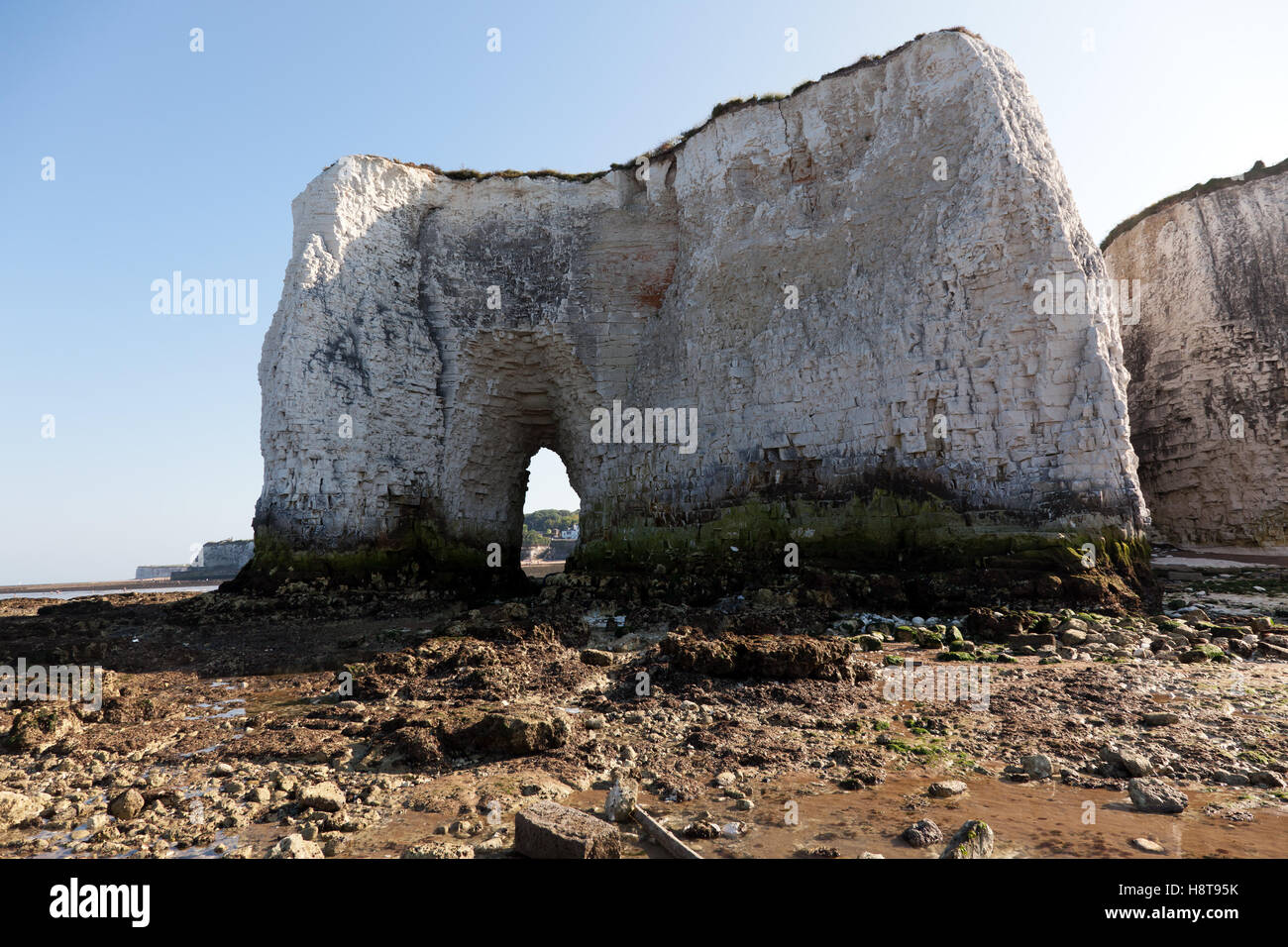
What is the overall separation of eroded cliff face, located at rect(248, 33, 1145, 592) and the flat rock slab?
389 inches

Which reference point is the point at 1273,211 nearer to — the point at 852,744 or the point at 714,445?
the point at 714,445

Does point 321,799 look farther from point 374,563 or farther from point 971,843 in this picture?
point 374,563

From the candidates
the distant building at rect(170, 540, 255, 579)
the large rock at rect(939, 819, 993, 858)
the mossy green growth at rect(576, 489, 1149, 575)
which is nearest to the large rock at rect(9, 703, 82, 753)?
the large rock at rect(939, 819, 993, 858)

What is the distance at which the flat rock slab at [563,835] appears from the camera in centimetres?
327

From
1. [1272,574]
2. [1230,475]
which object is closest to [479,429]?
[1272,574]

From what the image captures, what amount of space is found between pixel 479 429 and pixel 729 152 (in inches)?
397

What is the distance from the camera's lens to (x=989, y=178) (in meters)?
12.2

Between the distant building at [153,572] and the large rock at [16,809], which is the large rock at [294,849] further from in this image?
the distant building at [153,572]

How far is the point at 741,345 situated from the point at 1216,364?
13497 mm

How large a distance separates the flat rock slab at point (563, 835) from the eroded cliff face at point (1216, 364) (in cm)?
2130

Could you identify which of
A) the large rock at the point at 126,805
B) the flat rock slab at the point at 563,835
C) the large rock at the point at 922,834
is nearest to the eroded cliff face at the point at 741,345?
the large rock at the point at 922,834

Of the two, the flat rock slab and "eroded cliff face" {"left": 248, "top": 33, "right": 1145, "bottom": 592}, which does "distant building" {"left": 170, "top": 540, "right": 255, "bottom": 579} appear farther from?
the flat rock slab

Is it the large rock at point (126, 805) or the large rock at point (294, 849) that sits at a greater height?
the large rock at point (294, 849)

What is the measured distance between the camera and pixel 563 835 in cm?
332
